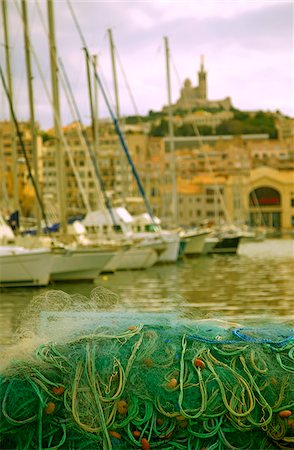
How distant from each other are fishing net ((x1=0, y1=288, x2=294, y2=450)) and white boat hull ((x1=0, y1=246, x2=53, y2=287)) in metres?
18.0

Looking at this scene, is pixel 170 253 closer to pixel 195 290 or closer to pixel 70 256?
pixel 70 256

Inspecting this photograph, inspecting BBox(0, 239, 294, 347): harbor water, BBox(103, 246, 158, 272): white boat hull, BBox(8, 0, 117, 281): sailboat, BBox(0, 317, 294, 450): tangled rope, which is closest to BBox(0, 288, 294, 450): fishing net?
BBox(0, 317, 294, 450): tangled rope

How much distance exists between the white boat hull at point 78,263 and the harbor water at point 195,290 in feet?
1.30

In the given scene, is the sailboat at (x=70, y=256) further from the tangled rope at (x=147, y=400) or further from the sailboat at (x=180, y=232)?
the tangled rope at (x=147, y=400)

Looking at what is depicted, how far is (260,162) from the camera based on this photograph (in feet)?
636

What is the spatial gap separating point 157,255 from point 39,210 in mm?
9780

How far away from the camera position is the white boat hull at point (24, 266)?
78.2ft

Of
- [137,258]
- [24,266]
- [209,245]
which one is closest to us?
[24,266]

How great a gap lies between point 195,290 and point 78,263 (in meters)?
3.61

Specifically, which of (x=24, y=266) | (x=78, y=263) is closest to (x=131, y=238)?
(x=78, y=263)

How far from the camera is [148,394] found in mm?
5711

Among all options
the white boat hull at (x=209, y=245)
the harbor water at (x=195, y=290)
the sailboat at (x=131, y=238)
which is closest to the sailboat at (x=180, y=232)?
the white boat hull at (x=209, y=245)

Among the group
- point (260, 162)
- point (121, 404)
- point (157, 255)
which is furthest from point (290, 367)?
point (260, 162)

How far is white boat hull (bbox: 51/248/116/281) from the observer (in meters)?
25.7
